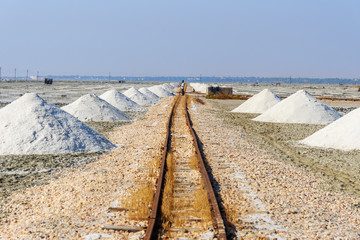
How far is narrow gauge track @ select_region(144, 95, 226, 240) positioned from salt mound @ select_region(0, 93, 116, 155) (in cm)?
318

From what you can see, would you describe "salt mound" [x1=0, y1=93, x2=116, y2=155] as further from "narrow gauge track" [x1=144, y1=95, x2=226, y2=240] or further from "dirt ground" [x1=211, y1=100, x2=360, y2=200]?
"dirt ground" [x1=211, y1=100, x2=360, y2=200]

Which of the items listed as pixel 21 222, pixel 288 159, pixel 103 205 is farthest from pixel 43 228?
pixel 288 159

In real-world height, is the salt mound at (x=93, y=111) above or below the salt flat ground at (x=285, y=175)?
above

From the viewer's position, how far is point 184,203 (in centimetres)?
630

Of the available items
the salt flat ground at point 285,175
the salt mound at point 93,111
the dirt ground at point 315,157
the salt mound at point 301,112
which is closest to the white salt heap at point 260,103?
the salt mound at point 301,112

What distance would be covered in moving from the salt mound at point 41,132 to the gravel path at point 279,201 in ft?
12.9

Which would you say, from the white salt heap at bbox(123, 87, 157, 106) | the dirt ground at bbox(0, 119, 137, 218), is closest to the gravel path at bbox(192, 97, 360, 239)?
the dirt ground at bbox(0, 119, 137, 218)

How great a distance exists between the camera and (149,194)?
6652 millimetres

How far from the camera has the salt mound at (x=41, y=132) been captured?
11.1 metres

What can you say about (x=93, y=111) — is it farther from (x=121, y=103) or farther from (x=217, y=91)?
(x=217, y=91)

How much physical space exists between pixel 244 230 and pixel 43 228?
2.75 metres

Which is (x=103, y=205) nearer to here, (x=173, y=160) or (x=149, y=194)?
(x=149, y=194)

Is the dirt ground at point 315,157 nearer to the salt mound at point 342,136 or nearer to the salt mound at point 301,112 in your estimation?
the salt mound at point 342,136

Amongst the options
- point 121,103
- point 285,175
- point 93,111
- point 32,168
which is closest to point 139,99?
point 121,103
